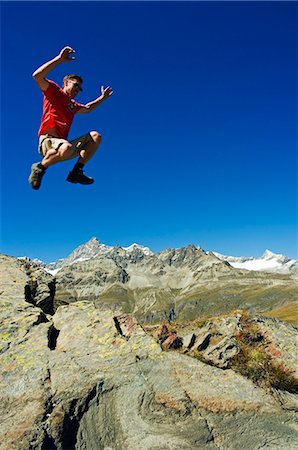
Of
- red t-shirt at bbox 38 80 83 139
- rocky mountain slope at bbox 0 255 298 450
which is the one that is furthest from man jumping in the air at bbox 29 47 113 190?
rocky mountain slope at bbox 0 255 298 450

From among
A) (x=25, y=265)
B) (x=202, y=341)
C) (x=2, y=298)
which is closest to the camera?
(x=2, y=298)

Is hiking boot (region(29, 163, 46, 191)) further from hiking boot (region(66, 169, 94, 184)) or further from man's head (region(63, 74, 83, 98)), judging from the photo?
man's head (region(63, 74, 83, 98))

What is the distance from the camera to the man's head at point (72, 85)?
1398 cm

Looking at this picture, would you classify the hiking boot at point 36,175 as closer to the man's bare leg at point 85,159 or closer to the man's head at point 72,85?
the man's bare leg at point 85,159

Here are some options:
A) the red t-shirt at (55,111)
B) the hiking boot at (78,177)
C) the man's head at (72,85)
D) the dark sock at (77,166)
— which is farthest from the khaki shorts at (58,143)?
the man's head at (72,85)

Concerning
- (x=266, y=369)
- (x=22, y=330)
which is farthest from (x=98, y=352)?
(x=266, y=369)

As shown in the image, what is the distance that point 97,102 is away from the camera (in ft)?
52.6

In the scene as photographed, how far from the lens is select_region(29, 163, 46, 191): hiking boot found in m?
13.8

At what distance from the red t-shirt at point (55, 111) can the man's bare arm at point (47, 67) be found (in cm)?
33

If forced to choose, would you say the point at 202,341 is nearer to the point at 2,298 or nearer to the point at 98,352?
the point at 98,352

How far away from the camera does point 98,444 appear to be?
11.4 m

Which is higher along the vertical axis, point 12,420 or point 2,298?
point 2,298

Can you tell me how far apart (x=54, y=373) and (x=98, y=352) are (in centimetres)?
184

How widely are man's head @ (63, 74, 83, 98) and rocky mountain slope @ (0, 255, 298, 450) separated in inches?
357
